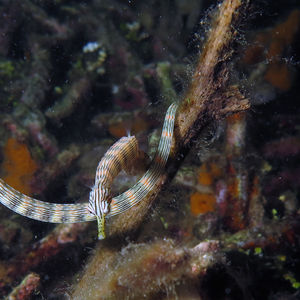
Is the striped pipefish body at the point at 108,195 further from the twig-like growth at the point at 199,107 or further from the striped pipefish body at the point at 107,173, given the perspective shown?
the twig-like growth at the point at 199,107

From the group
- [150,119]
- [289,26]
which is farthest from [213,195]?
Answer: [289,26]

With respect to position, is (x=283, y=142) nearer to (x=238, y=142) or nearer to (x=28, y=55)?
(x=238, y=142)

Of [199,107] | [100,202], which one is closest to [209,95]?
[199,107]

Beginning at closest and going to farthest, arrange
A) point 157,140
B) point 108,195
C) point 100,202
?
1. point 100,202
2. point 108,195
3. point 157,140

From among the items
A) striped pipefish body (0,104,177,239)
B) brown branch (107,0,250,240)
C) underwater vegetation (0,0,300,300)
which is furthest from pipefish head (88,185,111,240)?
brown branch (107,0,250,240)

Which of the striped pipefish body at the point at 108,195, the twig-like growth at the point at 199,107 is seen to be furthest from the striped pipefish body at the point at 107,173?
the twig-like growth at the point at 199,107

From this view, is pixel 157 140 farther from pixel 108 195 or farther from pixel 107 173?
pixel 108 195
